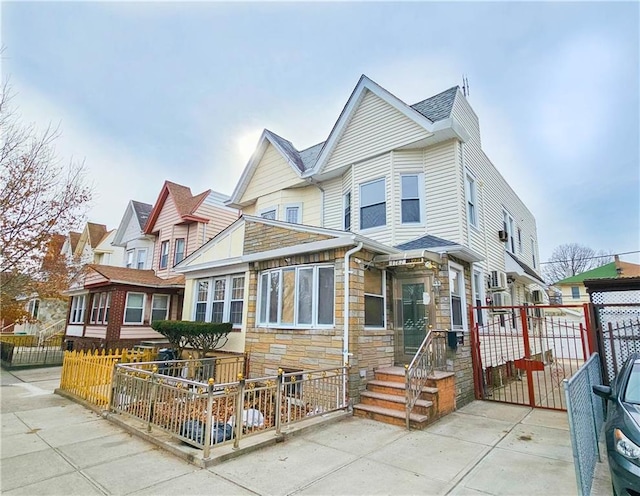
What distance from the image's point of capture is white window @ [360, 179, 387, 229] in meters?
10.4

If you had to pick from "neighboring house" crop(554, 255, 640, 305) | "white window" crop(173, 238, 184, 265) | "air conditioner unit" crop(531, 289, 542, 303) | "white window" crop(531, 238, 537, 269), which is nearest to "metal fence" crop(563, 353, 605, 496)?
"air conditioner unit" crop(531, 289, 542, 303)

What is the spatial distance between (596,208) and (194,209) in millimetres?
34000

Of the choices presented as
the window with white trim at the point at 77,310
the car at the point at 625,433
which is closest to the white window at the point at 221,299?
the car at the point at 625,433

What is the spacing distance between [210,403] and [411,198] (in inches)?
309

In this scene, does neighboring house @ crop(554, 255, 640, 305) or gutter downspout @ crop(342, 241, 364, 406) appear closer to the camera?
gutter downspout @ crop(342, 241, 364, 406)

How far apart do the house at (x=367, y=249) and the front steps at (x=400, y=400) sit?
0.30 meters

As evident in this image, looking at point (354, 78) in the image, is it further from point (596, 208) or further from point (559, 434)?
point (596, 208)

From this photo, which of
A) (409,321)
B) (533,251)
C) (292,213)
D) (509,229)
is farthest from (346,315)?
(533,251)

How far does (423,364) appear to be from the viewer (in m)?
6.62

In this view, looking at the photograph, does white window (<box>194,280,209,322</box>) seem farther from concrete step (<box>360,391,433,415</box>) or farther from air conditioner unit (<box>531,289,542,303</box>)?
air conditioner unit (<box>531,289,542,303</box>)

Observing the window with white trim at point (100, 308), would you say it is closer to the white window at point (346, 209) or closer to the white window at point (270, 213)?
the white window at point (270, 213)

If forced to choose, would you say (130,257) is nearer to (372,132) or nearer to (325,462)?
(372,132)

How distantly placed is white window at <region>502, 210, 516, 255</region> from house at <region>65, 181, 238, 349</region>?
1318cm

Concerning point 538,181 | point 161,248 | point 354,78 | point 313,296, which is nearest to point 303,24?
point 354,78
